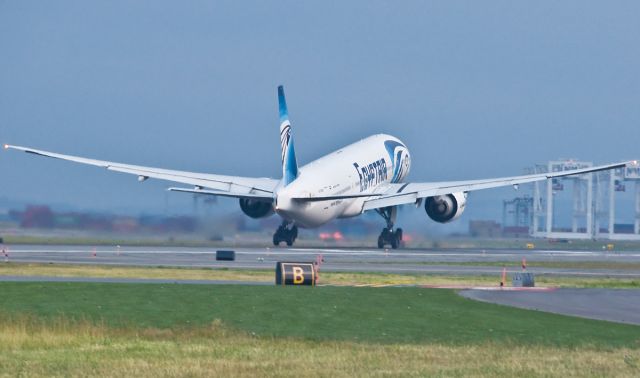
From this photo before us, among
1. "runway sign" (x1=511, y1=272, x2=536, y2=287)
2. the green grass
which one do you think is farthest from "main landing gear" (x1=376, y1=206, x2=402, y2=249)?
the green grass

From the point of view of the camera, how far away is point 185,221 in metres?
83.8

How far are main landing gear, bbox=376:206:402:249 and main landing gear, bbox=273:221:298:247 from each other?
576 cm

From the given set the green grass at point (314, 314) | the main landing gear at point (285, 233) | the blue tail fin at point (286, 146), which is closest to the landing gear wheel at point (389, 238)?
the main landing gear at point (285, 233)

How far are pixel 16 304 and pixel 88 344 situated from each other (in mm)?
7308

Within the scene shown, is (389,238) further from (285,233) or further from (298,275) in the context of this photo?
(298,275)

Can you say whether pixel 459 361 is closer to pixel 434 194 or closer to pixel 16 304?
pixel 16 304

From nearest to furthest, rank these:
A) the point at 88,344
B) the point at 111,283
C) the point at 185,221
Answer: the point at 88,344, the point at 111,283, the point at 185,221

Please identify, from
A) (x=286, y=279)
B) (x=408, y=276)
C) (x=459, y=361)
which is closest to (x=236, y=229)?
(x=408, y=276)

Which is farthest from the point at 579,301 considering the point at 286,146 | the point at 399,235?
the point at 399,235

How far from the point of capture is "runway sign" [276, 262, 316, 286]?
45125 mm

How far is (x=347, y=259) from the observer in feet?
229

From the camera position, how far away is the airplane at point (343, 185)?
3014 inches

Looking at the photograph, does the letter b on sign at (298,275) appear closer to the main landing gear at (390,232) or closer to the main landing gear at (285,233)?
the main landing gear at (285,233)

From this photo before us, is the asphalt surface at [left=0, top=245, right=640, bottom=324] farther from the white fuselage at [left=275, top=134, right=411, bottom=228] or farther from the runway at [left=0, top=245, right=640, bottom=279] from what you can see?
the white fuselage at [left=275, top=134, right=411, bottom=228]
